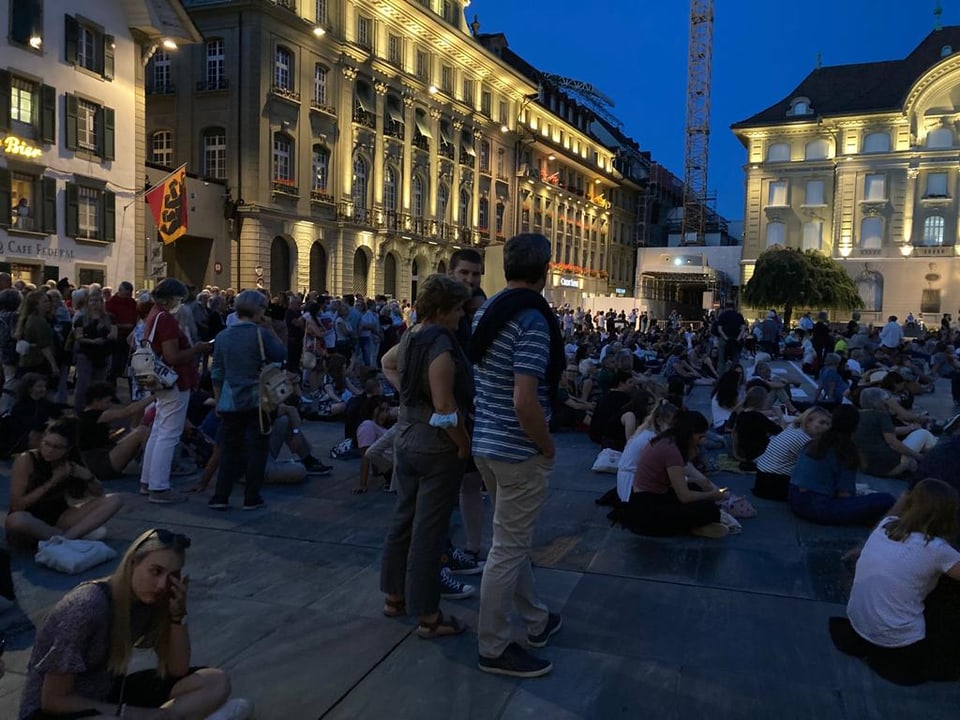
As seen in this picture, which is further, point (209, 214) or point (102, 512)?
point (209, 214)

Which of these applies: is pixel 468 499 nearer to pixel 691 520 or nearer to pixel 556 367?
pixel 556 367

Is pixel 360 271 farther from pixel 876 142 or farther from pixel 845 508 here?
pixel 876 142

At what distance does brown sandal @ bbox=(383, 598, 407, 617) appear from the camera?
170 inches

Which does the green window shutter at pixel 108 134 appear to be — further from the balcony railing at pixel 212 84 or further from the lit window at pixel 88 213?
the balcony railing at pixel 212 84

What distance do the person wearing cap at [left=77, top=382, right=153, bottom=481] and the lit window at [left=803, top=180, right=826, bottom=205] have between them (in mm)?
54214

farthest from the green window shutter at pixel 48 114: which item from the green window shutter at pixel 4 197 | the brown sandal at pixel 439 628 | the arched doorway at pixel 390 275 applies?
the brown sandal at pixel 439 628

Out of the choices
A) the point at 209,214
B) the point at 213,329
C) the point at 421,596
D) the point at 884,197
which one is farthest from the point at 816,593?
the point at 884,197

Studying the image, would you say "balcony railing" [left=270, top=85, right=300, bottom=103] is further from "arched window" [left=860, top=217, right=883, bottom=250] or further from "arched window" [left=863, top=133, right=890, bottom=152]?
"arched window" [left=863, top=133, right=890, bottom=152]

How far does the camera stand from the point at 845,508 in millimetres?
6172

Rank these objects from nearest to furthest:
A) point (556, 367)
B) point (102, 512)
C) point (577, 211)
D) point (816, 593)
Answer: point (556, 367), point (816, 593), point (102, 512), point (577, 211)

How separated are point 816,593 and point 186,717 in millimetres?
3703

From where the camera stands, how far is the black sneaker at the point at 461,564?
16.4 ft

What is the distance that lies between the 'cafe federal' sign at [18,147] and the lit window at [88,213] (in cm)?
180

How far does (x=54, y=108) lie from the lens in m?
20.9
